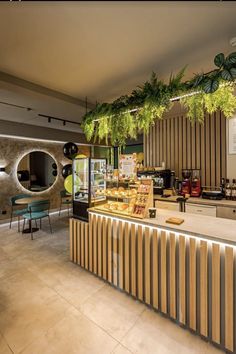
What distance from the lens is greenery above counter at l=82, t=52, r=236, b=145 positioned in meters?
1.95

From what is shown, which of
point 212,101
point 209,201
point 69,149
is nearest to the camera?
point 212,101

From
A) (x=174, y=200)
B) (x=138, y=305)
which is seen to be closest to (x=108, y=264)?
(x=138, y=305)

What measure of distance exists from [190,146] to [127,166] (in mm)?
2255

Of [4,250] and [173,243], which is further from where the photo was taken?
[4,250]

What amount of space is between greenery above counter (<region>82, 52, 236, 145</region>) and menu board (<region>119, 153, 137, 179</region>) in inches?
15.1

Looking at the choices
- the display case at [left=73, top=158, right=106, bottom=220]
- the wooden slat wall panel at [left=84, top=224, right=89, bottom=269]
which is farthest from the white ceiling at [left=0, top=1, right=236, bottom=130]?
the wooden slat wall panel at [left=84, top=224, right=89, bottom=269]

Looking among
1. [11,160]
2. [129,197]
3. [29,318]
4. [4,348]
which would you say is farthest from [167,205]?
[11,160]

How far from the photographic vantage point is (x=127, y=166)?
279 cm

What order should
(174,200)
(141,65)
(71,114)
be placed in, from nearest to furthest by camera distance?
(141,65)
(174,200)
(71,114)

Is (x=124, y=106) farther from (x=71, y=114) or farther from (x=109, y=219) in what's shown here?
(x=71, y=114)

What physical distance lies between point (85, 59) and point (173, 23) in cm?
112

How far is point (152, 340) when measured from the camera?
1.73 metres

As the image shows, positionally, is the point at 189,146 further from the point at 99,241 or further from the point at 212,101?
the point at 99,241

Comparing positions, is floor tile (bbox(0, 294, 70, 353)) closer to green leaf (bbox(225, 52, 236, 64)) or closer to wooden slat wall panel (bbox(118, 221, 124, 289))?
wooden slat wall panel (bbox(118, 221, 124, 289))
